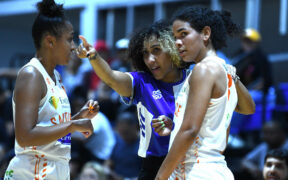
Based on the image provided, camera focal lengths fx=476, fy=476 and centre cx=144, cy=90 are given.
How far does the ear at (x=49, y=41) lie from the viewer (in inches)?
126

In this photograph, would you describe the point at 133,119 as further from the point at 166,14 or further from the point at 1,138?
the point at 166,14

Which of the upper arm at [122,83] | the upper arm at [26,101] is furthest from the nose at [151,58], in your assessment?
the upper arm at [26,101]

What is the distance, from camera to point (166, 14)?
380 inches

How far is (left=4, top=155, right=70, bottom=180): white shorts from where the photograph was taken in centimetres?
300

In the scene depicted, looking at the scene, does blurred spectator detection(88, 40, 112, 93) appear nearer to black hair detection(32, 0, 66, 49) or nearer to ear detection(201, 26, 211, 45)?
black hair detection(32, 0, 66, 49)

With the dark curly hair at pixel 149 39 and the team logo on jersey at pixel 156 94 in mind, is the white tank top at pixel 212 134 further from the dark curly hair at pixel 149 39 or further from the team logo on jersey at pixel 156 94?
the dark curly hair at pixel 149 39

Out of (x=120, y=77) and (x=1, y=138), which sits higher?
(x=120, y=77)

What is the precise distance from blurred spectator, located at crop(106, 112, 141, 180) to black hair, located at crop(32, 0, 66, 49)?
3236 mm

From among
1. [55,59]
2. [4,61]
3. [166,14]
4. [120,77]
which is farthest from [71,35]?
[4,61]

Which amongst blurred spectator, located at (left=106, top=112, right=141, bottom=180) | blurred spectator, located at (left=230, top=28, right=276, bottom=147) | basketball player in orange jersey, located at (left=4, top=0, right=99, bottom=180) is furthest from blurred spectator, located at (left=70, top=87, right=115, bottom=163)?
basketball player in orange jersey, located at (left=4, top=0, right=99, bottom=180)

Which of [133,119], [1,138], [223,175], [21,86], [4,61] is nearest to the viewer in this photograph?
[223,175]

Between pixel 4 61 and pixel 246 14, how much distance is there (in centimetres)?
780

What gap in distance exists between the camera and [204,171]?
275cm

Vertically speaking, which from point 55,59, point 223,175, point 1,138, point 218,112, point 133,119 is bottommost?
point 1,138
